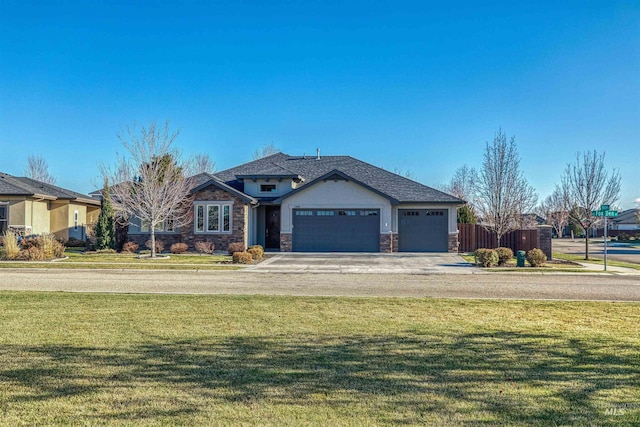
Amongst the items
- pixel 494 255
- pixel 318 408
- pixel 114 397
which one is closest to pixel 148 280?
pixel 114 397

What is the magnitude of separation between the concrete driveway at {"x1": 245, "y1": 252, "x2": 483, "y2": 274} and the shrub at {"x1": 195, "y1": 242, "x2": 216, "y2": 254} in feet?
12.7

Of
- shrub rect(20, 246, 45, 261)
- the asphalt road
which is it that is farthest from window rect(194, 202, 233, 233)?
the asphalt road

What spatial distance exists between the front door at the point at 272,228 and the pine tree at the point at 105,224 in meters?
9.38

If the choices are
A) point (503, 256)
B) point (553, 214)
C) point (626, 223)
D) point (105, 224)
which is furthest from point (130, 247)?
point (626, 223)

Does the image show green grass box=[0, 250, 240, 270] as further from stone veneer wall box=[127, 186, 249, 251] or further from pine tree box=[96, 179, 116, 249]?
stone veneer wall box=[127, 186, 249, 251]

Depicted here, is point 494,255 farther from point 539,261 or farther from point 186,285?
point 186,285

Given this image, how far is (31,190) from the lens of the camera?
27.5 meters

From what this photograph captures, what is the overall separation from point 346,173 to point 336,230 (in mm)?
5121

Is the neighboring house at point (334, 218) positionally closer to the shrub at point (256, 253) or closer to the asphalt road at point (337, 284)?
the shrub at point (256, 253)

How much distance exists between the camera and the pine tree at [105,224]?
2545 centimetres

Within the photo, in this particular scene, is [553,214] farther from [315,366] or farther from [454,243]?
[315,366]

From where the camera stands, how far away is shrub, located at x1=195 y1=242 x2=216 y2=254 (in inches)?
1000

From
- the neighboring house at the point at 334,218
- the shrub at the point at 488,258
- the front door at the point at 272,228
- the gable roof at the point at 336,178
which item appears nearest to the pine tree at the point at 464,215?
the neighboring house at the point at 334,218

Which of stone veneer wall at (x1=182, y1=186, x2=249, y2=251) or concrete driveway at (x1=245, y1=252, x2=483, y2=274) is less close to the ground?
stone veneer wall at (x1=182, y1=186, x2=249, y2=251)
